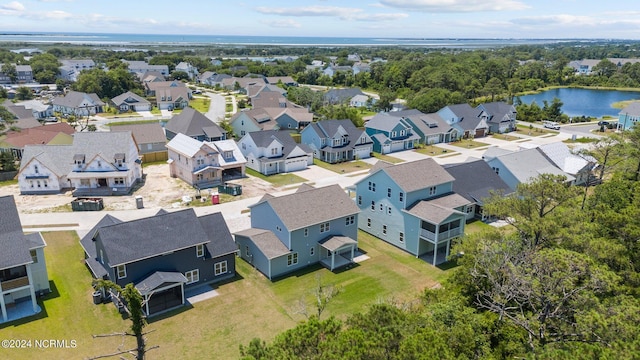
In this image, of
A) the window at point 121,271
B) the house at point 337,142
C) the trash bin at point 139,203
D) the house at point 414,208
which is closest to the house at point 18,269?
the window at point 121,271

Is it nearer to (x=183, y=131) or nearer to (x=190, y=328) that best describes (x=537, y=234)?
(x=190, y=328)

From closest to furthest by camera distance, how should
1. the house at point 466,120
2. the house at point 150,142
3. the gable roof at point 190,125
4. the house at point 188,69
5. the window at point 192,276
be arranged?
the window at point 192,276
the house at point 150,142
the gable roof at point 190,125
the house at point 466,120
the house at point 188,69

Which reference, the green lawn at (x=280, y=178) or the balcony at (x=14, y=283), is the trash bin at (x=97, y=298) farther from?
the green lawn at (x=280, y=178)

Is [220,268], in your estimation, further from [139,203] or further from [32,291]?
[139,203]

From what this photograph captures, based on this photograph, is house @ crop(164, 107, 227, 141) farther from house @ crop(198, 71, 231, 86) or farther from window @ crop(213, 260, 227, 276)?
house @ crop(198, 71, 231, 86)

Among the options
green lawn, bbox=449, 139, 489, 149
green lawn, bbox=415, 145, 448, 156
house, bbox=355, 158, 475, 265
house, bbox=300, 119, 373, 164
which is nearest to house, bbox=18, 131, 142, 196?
house, bbox=300, 119, 373, 164

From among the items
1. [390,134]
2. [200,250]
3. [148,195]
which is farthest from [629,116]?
[200,250]

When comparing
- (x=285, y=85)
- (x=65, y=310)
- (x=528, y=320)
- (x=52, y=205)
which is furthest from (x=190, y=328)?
(x=285, y=85)
